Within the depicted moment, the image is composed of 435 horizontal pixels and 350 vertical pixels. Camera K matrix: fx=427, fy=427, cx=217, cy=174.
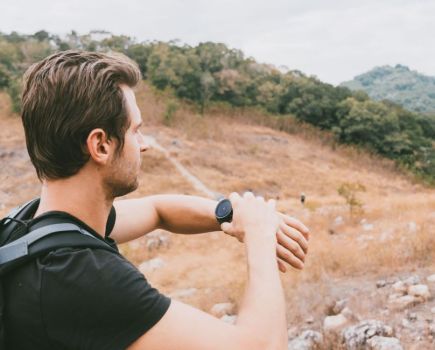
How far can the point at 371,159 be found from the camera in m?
33.1

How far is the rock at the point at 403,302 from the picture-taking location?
4.13 m

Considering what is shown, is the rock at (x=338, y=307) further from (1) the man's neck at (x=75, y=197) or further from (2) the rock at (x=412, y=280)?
(1) the man's neck at (x=75, y=197)

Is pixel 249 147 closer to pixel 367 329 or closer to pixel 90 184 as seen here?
pixel 367 329

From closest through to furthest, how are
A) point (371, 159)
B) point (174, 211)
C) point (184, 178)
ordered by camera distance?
1. point (174, 211)
2. point (184, 178)
3. point (371, 159)

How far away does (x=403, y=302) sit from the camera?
4.19 m

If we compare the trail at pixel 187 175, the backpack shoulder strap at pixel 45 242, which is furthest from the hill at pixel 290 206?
the backpack shoulder strap at pixel 45 242

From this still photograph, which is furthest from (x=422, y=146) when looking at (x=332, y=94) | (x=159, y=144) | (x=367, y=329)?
(x=367, y=329)

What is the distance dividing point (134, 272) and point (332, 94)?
3864 cm

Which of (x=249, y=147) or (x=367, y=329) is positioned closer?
(x=367, y=329)

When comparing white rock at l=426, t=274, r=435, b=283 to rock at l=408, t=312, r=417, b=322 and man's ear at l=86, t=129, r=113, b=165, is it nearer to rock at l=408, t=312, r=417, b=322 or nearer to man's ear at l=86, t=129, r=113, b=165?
rock at l=408, t=312, r=417, b=322

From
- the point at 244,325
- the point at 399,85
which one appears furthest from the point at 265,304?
the point at 399,85

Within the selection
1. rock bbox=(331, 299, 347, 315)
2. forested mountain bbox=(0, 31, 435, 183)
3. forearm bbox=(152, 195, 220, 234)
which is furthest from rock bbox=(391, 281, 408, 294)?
forested mountain bbox=(0, 31, 435, 183)

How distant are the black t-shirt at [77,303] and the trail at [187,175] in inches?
716

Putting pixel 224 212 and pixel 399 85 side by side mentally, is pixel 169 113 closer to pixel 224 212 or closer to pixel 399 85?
pixel 224 212
